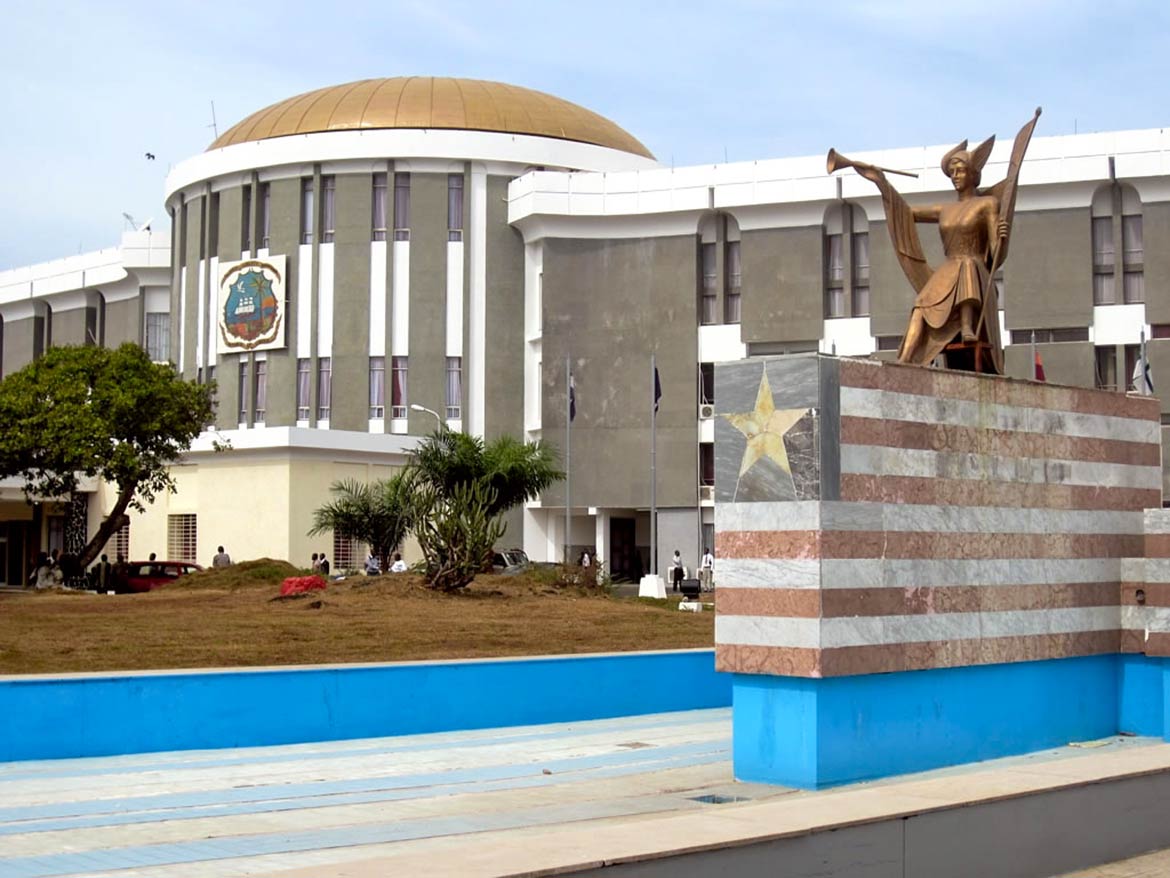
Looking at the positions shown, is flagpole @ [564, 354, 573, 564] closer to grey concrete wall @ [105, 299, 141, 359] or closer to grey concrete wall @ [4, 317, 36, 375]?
grey concrete wall @ [105, 299, 141, 359]

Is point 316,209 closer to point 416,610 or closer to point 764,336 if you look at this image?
point 764,336

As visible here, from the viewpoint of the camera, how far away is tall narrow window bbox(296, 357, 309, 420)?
61.7 m

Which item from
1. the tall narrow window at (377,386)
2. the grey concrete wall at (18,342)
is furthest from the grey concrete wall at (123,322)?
the tall narrow window at (377,386)

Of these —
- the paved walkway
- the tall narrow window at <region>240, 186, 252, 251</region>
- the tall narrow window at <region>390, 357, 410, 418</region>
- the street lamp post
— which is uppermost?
the tall narrow window at <region>240, 186, 252, 251</region>

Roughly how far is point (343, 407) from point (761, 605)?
5055 cm

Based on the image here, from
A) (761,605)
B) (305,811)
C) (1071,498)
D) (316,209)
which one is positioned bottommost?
(305,811)

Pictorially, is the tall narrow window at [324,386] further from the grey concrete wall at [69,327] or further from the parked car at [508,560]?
the grey concrete wall at [69,327]

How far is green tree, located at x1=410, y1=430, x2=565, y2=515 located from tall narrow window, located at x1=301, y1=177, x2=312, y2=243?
50.6 feet

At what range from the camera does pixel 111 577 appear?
147 feet

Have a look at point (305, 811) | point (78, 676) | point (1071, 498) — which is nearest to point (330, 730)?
point (78, 676)

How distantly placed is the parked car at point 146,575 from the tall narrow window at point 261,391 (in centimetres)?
1823

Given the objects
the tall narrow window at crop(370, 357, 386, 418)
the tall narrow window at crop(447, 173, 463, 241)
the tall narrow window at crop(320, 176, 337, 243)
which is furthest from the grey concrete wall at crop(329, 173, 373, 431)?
the tall narrow window at crop(447, 173, 463, 241)

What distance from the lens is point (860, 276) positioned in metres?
57.4

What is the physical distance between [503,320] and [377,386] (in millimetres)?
5818
